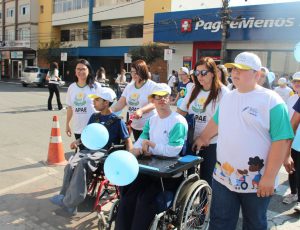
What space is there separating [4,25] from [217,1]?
110ft

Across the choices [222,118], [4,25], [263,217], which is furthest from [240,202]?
[4,25]

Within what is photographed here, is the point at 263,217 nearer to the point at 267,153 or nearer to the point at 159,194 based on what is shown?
the point at 267,153

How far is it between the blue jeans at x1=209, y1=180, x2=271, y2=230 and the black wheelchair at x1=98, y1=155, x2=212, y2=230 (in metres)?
0.37

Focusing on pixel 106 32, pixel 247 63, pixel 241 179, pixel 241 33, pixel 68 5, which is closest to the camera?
pixel 247 63

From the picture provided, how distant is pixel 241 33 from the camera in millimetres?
21594

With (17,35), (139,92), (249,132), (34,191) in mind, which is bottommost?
(34,191)

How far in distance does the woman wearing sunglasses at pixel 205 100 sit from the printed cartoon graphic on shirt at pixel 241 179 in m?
1.12

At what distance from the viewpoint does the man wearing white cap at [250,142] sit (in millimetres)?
2512

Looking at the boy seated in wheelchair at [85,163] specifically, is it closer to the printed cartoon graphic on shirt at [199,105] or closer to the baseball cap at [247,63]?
the printed cartoon graphic on shirt at [199,105]

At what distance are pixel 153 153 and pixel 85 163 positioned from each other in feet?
2.62

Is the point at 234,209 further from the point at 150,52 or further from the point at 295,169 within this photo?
the point at 150,52

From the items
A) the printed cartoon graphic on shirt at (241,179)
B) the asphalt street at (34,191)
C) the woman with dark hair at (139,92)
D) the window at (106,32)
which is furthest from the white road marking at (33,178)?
the window at (106,32)

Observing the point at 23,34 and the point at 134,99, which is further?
the point at 23,34

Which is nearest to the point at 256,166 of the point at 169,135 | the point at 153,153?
the point at 169,135
